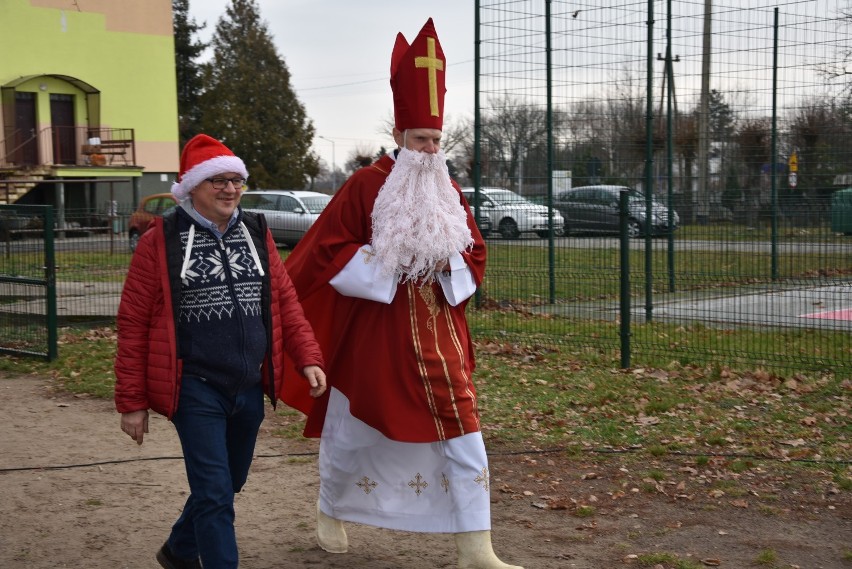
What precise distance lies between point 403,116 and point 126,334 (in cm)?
167

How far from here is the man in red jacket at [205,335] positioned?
3.99m

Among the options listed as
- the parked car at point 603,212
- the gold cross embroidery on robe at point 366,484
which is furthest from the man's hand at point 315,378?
the parked car at point 603,212

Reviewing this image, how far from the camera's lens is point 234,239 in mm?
4215

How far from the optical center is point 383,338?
4.70m

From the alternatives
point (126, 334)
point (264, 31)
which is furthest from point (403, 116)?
point (264, 31)

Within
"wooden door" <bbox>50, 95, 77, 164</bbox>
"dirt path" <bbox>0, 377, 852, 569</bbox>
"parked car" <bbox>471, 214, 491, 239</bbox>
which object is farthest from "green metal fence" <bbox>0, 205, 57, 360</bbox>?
"wooden door" <bbox>50, 95, 77, 164</bbox>

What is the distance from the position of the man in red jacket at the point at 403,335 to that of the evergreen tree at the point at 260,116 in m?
47.1

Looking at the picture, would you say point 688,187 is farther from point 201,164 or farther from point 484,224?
point 201,164

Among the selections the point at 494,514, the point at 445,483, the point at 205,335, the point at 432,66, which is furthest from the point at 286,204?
the point at 205,335

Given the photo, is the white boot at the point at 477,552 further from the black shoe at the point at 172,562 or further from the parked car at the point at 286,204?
the parked car at the point at 286,204

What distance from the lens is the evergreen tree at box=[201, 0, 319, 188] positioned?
171ft

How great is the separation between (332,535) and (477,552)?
2.73ft

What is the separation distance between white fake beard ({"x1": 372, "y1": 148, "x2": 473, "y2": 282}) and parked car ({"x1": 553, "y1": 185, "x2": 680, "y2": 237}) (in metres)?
4.35

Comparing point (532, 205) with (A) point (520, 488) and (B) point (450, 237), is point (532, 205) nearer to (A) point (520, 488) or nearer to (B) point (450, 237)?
(A) point (520, 488)
